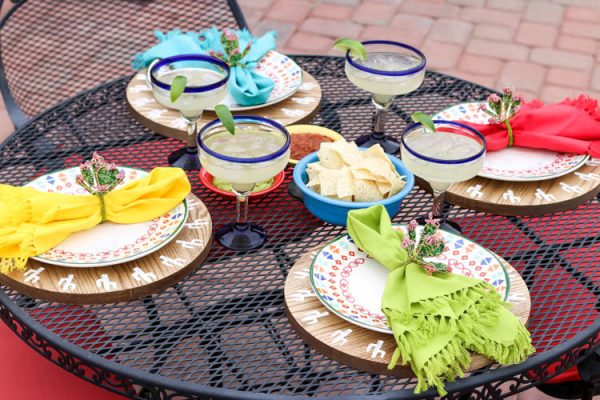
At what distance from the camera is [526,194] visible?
191cm

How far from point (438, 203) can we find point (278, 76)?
712mm

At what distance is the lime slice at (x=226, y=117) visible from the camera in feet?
5.43

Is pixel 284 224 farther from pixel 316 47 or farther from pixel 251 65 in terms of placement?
pixel 316 47

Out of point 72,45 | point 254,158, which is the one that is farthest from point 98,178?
point 72,45

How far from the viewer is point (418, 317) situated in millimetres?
1458

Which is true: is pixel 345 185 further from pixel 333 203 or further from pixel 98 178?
pixel 98 178

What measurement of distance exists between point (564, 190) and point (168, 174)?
0.86 m

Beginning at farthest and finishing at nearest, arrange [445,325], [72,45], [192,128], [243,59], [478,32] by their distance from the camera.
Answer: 1. [478,32]
2. [72,45]
3. [243,59]
4. [192,128]
5. [445,325]

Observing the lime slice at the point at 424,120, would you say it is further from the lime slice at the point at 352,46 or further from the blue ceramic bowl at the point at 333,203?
the lime slice at the point at 352,46

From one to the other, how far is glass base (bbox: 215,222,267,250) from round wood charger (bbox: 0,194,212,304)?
0.07m

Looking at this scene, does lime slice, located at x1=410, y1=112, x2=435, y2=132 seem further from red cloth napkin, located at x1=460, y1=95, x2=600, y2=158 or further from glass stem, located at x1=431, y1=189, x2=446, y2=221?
red cloth napkin, located at x1=460, y1=95, x2=600, y2=158

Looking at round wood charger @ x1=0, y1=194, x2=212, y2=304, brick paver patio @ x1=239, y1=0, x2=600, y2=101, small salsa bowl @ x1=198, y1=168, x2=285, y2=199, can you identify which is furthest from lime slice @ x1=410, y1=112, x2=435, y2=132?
brick paver patio @ x1=239, y1=0, x2=600, y2=101

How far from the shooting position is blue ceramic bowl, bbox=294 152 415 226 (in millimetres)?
1775

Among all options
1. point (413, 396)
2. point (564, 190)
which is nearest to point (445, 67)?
point (564, 190)
